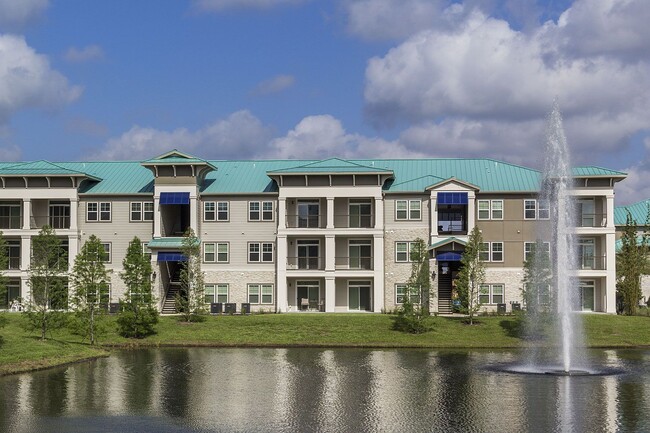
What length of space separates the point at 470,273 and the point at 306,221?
1424 centimetres

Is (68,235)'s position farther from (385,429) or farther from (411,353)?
(385,429)

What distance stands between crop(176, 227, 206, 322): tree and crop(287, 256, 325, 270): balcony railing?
7.10 metres

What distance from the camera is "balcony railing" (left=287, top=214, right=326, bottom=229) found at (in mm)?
65375

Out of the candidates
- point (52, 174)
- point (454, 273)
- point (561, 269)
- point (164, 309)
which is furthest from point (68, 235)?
point (561, 269)

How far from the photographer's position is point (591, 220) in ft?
207

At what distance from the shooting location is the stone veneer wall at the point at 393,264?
63.9 metres

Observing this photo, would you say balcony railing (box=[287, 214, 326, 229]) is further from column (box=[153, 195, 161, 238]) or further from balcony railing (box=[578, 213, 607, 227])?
balcony railing (box=[578, 213, 607, 227])

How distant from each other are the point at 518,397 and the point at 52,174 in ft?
143

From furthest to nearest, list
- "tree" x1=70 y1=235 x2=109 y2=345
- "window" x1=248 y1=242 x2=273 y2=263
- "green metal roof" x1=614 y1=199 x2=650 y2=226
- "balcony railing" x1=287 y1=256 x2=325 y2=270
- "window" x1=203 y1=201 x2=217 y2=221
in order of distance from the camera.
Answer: "green metal roof" x1=614 y1=199 x2=650 y2=226 → "window" x1=203 y1=201 x2=217 y2=221 → "balcony railing" x1=287 y1=256 x2=325 y2=270 → "window" x1=248 y1=242 x2=273 y2=263 → "tree" x1=70 y1=235 x2=109 y2=345

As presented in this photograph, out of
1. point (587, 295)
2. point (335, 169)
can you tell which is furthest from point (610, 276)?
point (335, 169)

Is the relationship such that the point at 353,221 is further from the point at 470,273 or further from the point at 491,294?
the point at 470,273

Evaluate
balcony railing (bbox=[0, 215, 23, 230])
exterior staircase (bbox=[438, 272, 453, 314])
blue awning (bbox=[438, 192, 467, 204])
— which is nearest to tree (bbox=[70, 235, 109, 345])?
balcony railing (bbox=[0, 215, 23, 230])

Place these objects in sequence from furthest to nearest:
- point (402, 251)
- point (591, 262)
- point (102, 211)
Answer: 1. point (102, 211)
2. point (402, 251)
3. point (591, 262)

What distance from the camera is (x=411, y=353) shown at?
47344 millimetres
